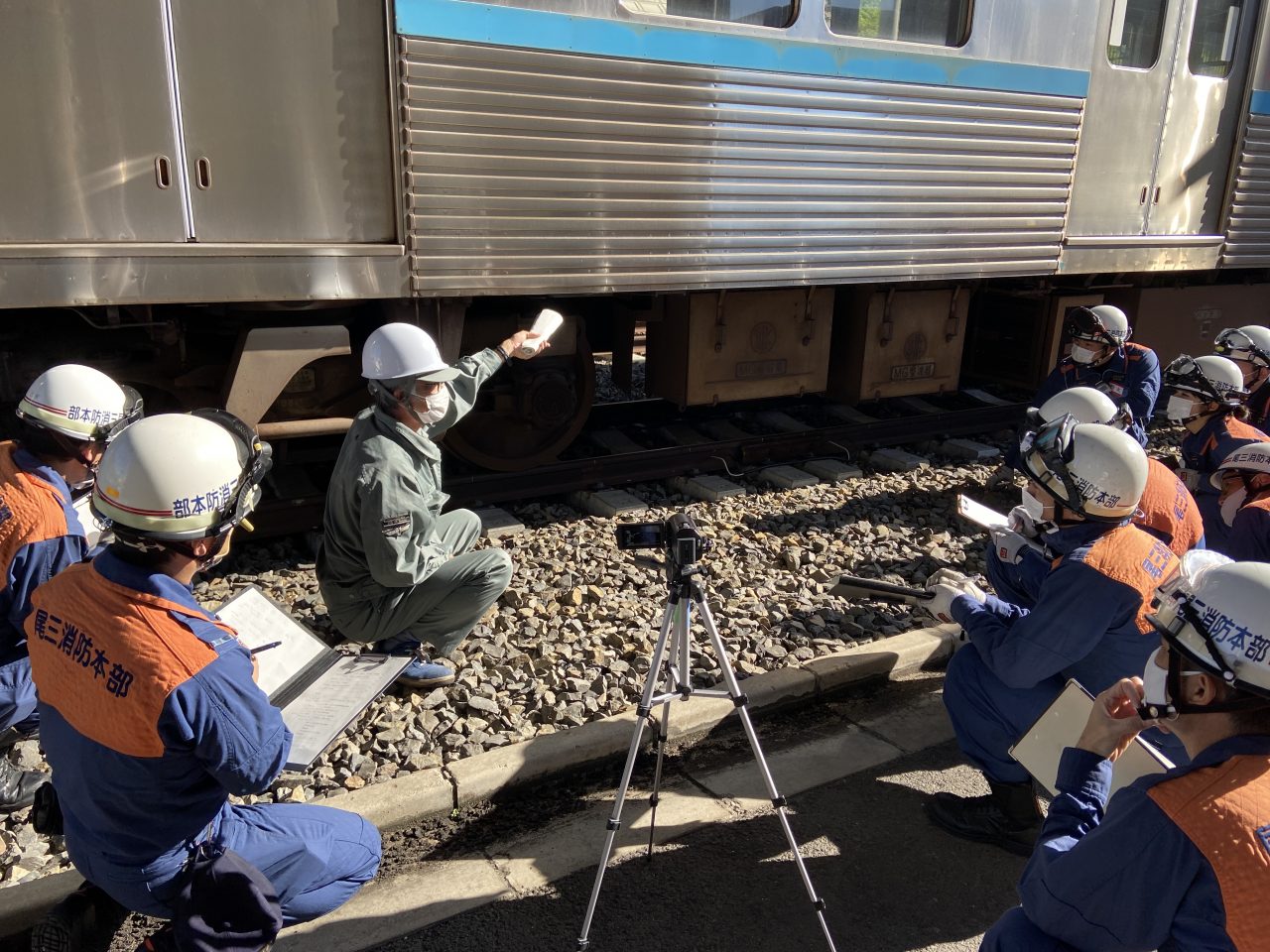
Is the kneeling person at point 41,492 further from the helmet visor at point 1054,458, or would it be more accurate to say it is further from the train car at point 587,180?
the helmet visor at point 1054,458

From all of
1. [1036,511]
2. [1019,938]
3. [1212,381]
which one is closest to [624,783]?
[1019,938]

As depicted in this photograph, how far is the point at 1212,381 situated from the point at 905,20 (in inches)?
117

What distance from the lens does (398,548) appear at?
12.1ft

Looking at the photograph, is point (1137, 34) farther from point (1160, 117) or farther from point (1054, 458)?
point (1054, 458)

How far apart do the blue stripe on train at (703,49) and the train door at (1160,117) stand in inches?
17.6

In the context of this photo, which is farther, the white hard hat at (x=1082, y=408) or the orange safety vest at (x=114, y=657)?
the white hard hat at (x=1082, y=408)

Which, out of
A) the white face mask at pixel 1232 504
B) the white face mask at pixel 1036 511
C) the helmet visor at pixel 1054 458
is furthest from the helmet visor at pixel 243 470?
the white face mask at pixel 1232 504

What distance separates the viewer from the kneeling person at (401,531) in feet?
12.1

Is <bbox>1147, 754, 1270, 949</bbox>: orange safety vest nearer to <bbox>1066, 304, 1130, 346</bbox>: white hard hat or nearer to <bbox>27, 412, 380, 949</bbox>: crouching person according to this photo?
<bbox>27, 412, 380, 949</bbox>: crouching person

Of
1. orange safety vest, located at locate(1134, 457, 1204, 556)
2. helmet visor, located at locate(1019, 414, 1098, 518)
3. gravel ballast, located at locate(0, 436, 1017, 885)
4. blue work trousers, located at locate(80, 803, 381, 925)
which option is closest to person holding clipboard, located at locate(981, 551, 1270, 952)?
helmet visor, located at locate(1019, 414, 1098, 518)

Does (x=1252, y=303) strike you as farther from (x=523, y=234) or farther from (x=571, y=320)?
(x=523, y=234)

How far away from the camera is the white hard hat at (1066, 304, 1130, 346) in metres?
6.11

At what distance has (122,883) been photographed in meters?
2.19

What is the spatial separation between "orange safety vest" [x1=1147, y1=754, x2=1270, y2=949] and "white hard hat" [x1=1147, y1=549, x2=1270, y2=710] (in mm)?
→ 153
